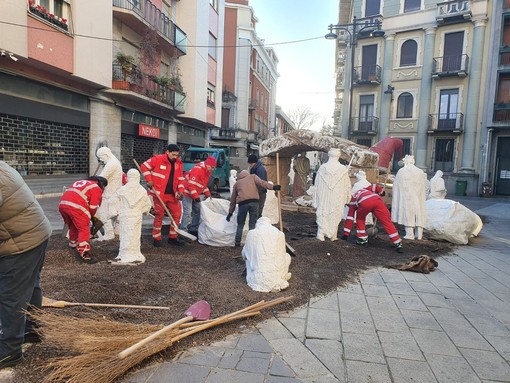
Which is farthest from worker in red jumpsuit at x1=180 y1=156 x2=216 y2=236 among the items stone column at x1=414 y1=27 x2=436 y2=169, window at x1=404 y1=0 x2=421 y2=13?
window at x1=404 y1=0 x2=421 y2=13

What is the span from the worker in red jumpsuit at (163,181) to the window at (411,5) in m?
23.3

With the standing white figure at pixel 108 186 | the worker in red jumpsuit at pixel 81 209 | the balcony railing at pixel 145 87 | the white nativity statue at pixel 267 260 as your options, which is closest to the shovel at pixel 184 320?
the white nativity statue at pixel 267 260

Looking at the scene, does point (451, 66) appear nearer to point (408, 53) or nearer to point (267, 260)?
point (408, 53)

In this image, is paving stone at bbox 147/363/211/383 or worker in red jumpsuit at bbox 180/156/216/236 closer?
paving stone at bbox 147/363/211/383

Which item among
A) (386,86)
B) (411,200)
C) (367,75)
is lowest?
(411,200)

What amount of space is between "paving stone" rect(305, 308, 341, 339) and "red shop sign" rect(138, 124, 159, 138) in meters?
14.3

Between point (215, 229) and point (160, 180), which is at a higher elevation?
point (160, 180)

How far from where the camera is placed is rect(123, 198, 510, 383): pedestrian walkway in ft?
8.36

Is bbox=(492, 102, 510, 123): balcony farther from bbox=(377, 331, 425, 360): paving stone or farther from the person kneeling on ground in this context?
bbox=(377, 331, 425, 360): paving stone

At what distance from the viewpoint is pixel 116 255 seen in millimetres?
5328

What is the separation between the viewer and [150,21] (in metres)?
15.9

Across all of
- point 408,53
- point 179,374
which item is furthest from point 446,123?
point 179,374

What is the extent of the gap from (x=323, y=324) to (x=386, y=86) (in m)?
24.2

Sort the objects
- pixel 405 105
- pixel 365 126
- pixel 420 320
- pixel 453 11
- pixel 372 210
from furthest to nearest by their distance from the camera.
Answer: pixel 365 126
pixel 405 105
pixel 453 11
pixel 372 210
pixel 420 320
